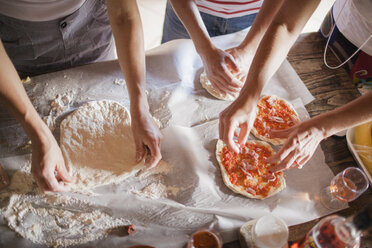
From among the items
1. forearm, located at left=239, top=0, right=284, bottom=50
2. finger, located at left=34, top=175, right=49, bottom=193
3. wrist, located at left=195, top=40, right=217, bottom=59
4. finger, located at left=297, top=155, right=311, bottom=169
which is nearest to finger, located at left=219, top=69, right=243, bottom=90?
wrist, located at left=195, top=40, right=217, bottom=59

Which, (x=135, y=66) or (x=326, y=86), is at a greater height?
(x=135, y=66)

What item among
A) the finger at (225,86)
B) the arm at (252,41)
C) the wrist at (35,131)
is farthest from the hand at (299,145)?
the wrist at (35,131)

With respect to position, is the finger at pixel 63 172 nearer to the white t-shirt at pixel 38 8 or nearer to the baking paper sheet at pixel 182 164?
the baking paper sheet at pixel 182 164

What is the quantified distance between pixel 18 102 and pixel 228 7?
4.64ft

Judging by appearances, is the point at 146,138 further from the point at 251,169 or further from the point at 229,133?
the point at 251,169

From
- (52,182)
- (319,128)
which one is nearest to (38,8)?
(52,182)

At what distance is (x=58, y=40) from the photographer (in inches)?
64.4

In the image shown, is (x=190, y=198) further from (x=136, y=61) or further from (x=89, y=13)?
(x=89, y=13)

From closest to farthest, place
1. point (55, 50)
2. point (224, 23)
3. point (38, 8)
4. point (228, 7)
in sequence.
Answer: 1. point (38, 8)
2. point (55, 50)
3. point (228, 7)
4. point (224, 23)

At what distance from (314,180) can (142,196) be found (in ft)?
3.36

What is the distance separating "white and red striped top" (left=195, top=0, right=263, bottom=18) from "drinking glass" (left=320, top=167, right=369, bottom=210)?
4.04ft

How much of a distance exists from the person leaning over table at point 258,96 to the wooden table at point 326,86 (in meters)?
0.36

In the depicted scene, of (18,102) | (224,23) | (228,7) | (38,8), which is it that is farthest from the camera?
(224,23)

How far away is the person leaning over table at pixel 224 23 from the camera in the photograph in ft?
5.61
